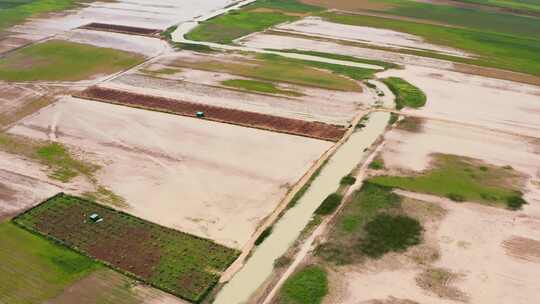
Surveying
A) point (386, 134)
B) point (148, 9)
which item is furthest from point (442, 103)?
point (148, 9)

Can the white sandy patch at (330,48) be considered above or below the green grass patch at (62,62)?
above

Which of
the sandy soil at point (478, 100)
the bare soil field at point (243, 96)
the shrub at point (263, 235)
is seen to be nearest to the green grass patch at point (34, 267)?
the shrub at point (263, 235)

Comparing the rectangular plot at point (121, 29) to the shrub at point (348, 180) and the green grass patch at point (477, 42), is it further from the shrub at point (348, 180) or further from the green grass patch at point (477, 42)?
A: the shrub at point (348, 180)

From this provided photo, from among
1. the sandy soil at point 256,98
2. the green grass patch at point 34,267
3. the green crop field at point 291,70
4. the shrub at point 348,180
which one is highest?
the green crop field at point 291,70

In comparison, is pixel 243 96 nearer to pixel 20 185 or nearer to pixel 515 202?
pixel 20 185

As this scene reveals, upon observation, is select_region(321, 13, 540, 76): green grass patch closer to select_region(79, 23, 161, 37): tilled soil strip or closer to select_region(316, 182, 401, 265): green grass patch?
select_region(79, 23, 161, 37): tilled soil strip

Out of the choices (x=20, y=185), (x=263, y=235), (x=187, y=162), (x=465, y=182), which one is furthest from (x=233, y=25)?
(x=263, y=235)

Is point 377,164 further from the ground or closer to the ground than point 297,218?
further from the ground
